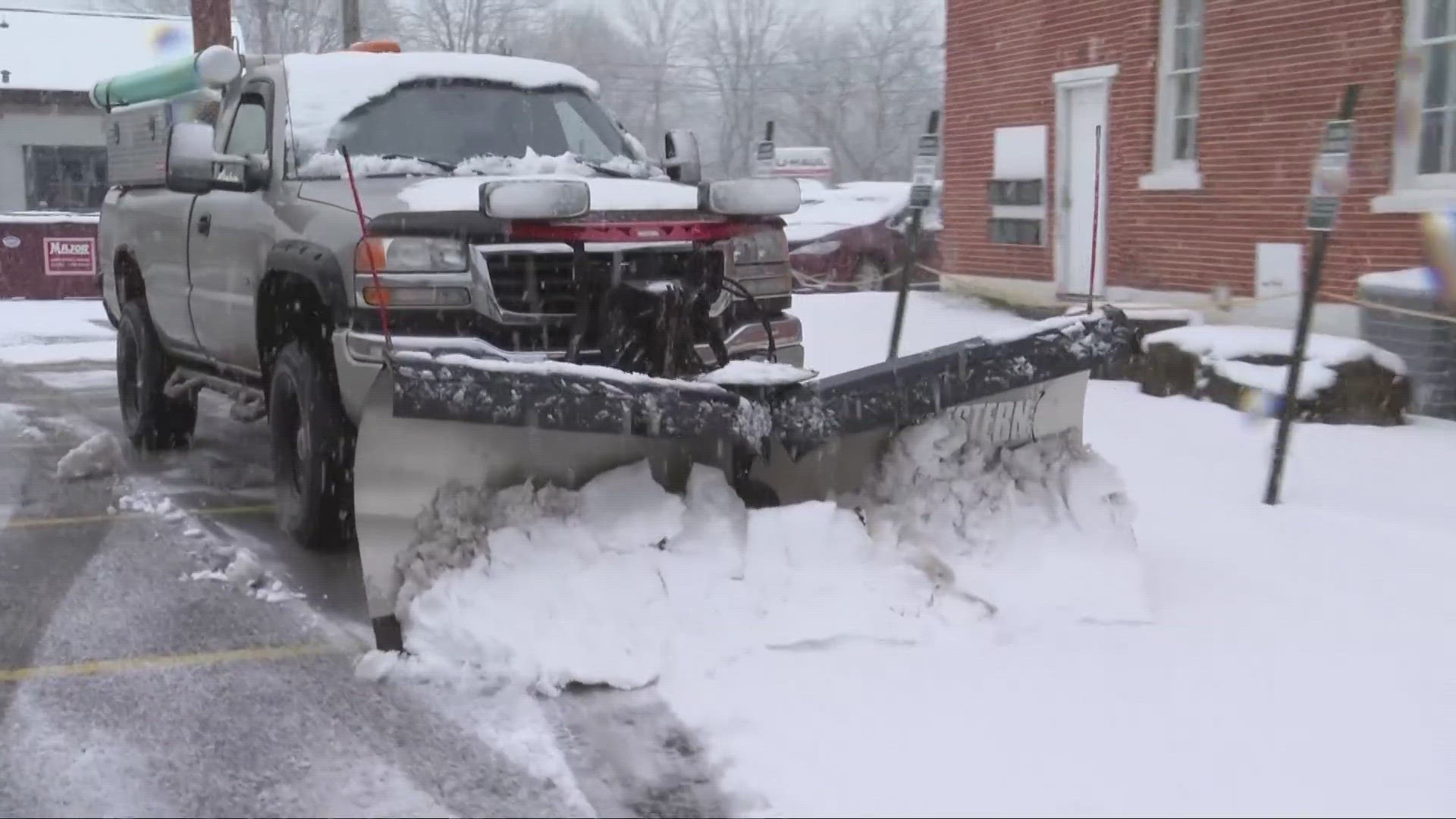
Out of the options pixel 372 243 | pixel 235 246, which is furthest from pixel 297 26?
pixel 372 243

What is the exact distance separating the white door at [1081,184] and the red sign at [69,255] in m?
13.5

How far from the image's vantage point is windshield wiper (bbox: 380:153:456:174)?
21.2 feet

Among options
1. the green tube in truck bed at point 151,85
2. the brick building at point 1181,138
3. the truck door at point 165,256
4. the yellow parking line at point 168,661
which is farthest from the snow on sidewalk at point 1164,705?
the green tube in truck bed at point 151,85

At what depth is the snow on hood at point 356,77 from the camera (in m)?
6.69

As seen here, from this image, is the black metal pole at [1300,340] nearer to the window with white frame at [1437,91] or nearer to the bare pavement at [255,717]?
the bare pavement at [255,717]

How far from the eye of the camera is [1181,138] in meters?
12.8

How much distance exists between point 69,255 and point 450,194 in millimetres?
17343

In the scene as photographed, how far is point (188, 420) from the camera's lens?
893 centimetres

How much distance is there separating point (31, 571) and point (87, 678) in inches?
62.0

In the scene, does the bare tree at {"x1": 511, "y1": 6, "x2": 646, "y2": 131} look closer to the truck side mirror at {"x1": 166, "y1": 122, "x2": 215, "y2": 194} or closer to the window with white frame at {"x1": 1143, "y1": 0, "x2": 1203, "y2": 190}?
the window with white frame at {"x1": 1143, "y1": 0, "x2": 1203, "y2": 190}

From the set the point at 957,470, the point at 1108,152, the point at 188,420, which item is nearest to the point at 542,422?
the point at 957,470

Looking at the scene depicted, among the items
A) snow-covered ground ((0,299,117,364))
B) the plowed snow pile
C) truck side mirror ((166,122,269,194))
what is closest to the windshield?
truck side mirror ((166,122,269,194))

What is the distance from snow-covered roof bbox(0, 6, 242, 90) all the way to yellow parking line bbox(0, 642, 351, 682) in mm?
27311

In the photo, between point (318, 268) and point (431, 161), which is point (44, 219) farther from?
point (318, 268)
